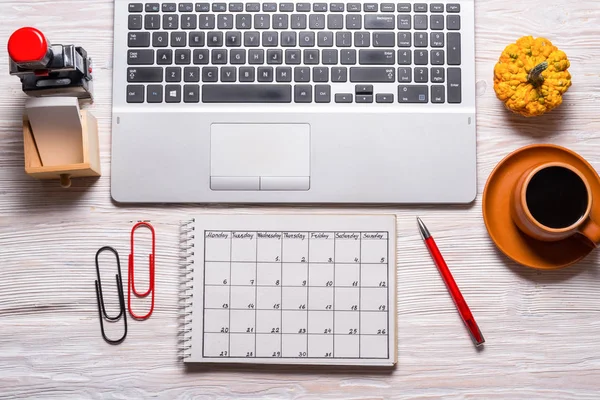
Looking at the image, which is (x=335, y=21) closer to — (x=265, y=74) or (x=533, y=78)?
(x=265, y=74)

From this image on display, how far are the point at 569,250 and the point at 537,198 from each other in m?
0.11

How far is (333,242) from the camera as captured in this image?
75cm

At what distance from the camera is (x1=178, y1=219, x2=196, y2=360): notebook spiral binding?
2.42 ft

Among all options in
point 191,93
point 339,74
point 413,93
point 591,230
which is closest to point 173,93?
point 191,93

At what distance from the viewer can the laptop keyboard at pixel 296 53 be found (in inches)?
29.0

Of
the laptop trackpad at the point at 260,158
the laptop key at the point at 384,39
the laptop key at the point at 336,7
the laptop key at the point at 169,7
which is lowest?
the laptop trackpad at the point at 260,158

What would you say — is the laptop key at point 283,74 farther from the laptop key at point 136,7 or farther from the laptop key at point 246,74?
the laptop key at point 136,7

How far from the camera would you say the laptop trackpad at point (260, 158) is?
2.41 feet

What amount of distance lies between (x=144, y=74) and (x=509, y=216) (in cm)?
55

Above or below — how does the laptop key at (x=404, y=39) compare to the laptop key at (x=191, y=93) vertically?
above

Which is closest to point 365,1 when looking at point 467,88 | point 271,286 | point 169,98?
point 467,88

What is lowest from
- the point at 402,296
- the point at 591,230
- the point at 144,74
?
the point at 402,296

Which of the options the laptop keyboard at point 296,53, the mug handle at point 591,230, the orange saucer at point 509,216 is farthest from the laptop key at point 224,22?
the mug handle at point 591,230

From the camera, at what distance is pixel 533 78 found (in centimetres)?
71
